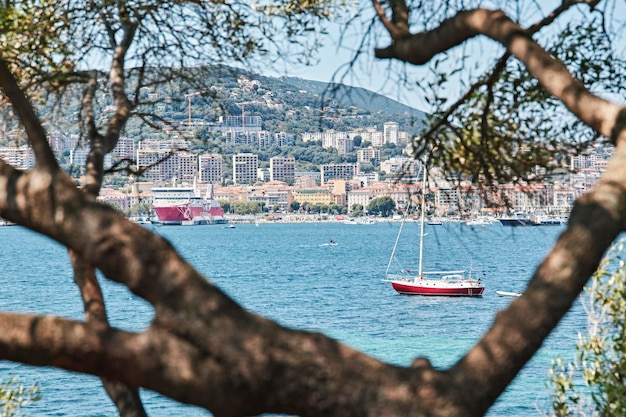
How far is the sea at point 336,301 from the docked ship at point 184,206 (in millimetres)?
20508

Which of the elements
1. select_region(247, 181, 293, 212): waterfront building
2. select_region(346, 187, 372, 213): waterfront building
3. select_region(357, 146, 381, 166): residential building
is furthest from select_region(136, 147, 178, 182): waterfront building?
select_region(247, 181, 293, 212): waterfront building

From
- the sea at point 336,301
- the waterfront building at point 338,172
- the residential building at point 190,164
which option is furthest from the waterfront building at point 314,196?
the residential building at point 190,164

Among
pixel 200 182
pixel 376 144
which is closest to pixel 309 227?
pixel 200 182

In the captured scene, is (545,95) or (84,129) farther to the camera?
(84,129)

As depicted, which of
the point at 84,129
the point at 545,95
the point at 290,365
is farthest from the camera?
the point at 84,129

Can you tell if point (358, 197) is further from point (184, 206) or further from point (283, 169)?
point (184, 206)

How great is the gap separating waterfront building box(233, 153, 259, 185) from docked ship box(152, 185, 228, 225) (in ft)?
19.7

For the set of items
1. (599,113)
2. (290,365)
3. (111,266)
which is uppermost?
(599,113)

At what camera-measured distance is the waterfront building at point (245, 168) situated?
144 m

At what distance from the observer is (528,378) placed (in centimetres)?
2944

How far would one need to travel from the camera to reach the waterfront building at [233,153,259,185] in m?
144

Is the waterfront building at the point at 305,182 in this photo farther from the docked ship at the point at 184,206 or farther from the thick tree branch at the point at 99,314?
the thick tree branch at the point at 99,314

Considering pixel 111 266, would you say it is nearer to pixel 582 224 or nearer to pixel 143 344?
pixel 143 344

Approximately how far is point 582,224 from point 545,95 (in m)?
2.72
